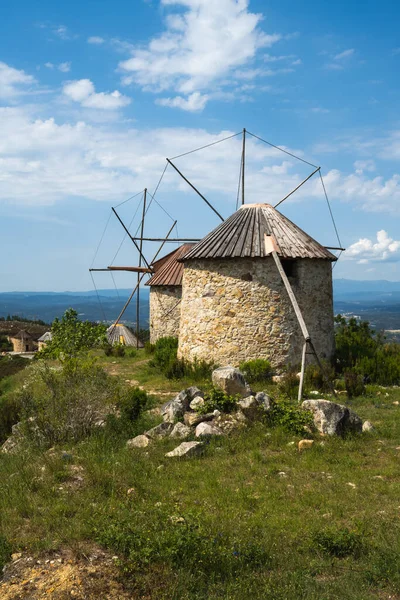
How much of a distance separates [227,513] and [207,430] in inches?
118

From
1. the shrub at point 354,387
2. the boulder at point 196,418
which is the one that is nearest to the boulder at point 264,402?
the boulder at point 196,418

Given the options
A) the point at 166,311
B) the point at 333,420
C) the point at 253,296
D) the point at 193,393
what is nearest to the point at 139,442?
the point at 193,393

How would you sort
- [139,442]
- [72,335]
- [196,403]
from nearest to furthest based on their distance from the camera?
[139,442] < [196,403] < [72,335]

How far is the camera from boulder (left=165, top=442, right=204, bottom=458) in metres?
8.05

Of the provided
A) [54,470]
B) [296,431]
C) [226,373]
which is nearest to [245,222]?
[226,373]

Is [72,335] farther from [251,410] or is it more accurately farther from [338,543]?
[338,543]

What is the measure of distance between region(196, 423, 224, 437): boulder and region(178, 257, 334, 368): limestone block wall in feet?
20.1

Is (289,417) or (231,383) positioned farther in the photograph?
(231,383)

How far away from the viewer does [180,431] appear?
9.12 m

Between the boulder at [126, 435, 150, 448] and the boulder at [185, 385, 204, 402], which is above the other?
the boulder at [185, 385, 204, 402]

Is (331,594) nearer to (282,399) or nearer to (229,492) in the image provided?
(229,492)

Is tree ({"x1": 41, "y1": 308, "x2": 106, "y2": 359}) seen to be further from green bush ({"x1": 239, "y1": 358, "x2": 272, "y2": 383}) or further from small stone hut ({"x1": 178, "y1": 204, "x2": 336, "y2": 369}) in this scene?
green bush ({"x1": 239, "y1": 358, "x2": 272, "y2": 383})

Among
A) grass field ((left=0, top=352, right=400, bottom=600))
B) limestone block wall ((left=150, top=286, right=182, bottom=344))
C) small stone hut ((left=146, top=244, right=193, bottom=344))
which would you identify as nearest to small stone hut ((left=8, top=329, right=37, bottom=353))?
small stone hut ((left=146, top=244, right=193, bottom=344))

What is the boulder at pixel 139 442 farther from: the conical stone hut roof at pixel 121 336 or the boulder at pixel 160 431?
the conical stone hut roof at pixel 121 336
